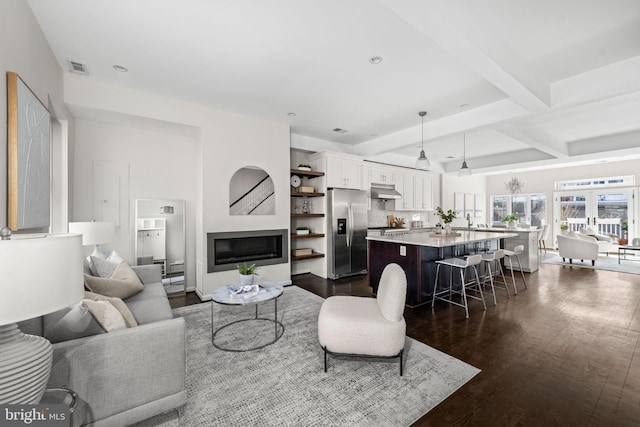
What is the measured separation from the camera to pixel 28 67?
2111 millimetres

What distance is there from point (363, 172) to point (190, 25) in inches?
174

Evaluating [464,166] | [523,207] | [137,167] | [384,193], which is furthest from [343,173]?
[523,207]

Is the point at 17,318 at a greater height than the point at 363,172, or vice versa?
the point at 363,172

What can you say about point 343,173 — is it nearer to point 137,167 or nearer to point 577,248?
point 137,167

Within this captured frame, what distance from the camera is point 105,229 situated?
118 inches

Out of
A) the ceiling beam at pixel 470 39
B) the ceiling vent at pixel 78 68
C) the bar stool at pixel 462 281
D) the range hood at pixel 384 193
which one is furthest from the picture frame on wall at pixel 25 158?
the range hood at pixel 384 193

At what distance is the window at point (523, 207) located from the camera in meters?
9.28

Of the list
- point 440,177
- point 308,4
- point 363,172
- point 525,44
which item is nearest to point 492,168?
point 440,177

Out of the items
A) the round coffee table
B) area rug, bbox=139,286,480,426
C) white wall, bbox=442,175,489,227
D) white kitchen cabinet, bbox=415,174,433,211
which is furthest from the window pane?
the round coffee table

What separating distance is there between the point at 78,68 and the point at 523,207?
12023 millimetres

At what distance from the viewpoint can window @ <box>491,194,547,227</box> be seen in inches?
365

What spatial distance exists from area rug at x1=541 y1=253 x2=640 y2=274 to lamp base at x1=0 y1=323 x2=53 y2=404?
28.3ft

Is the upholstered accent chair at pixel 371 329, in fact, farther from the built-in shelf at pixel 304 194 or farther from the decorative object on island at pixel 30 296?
the built-in shelf at pixel 304 194

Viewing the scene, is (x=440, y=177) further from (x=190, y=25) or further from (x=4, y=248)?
(x=4, y=248)
